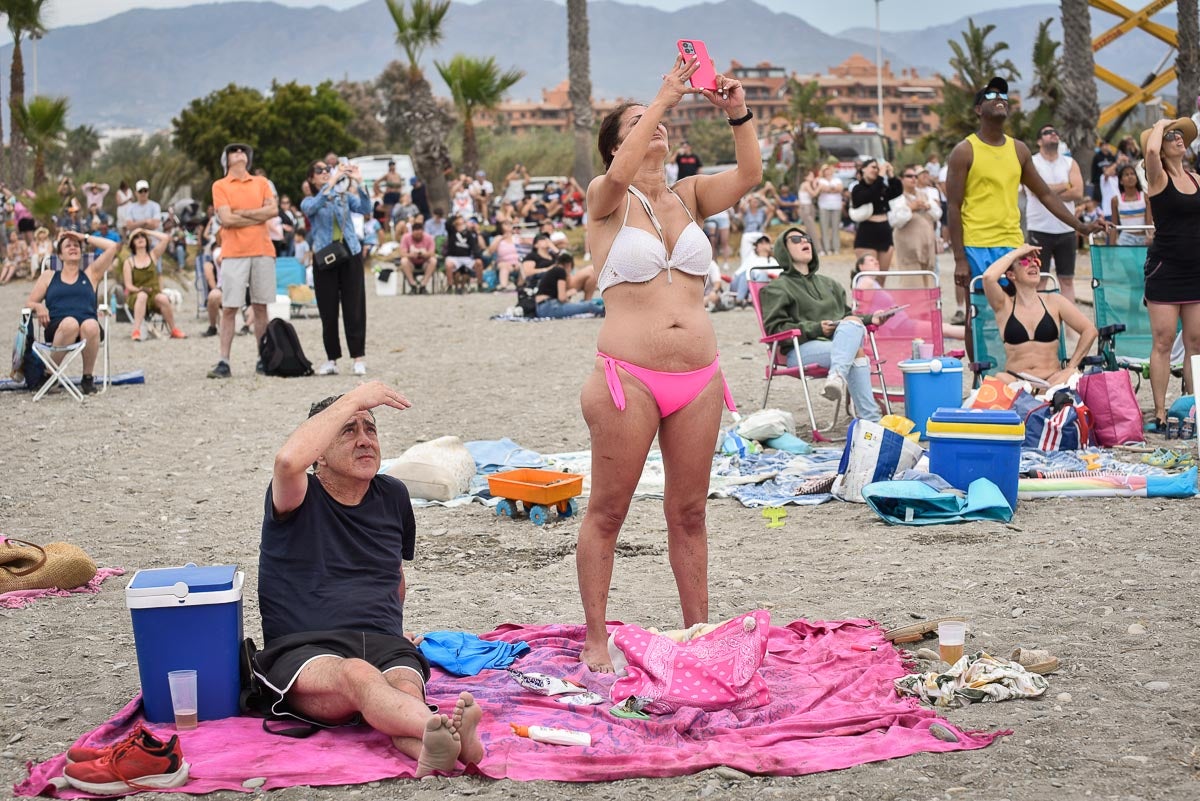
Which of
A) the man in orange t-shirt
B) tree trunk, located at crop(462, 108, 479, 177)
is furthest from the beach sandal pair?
tree trunk, located at crop(462, 108, 479, 177)

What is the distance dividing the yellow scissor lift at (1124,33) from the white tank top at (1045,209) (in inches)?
836

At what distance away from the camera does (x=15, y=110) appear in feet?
100

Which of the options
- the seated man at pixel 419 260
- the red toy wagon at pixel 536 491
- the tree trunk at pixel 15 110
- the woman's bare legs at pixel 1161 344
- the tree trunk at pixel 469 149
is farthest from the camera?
the tree trunk at pixel 469 149

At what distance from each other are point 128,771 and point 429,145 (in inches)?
1169

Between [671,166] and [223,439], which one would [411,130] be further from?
[223,439]

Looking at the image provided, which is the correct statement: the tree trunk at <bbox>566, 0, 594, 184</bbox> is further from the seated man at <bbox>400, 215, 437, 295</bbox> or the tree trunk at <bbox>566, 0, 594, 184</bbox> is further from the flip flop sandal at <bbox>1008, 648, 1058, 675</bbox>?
the flip flop sandal at <bbox>1008, 648, 1058, 675</bbox>

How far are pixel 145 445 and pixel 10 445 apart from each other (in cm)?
90

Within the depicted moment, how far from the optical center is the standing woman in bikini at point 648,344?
163 inches

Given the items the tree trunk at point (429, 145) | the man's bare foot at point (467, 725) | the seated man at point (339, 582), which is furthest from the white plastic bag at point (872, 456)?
the tree trunk at point (429, 145)

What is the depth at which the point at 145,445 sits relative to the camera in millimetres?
9016

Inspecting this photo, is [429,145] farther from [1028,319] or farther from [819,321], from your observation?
[1028,319]

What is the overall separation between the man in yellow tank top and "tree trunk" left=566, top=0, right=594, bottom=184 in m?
18.1

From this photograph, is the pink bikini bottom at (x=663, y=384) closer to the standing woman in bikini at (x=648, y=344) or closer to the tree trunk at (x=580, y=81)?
the standing woman in bikini at (x=648, y=344)

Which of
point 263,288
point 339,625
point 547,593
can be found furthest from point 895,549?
point 263,288
